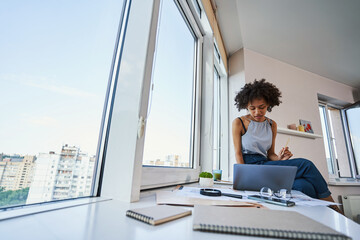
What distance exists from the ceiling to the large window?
0.83m

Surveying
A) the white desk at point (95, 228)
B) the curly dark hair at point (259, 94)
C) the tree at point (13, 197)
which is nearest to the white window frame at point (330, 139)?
the curly dark hair at point (259, 94)

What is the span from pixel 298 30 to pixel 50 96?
2757 millimetres

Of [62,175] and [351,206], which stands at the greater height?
[62,175]

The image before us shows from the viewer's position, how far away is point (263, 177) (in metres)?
0.77

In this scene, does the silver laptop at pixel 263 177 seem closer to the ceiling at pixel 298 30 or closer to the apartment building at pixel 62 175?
the apartment building at pixel 62 175

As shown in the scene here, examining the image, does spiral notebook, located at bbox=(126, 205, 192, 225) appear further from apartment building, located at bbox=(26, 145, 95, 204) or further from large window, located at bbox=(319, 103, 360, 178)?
large window, located at bbox=(319, 103, 360, 178)

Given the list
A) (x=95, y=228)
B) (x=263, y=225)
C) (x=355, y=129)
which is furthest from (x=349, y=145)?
(x=95, y=228)

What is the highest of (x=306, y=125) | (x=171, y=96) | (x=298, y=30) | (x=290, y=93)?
(x=298, y=30)

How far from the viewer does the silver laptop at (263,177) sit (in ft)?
2.39

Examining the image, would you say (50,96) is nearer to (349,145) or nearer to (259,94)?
(259,94)

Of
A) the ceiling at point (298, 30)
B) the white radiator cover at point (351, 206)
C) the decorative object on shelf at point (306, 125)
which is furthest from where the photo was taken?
the decorative object on shelf at point (306, 125)

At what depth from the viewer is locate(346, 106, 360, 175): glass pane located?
3140 mm

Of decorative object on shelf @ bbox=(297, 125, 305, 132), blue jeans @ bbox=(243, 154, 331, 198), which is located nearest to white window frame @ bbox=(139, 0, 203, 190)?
blue jeans @ bbox=(243, 154, 331, 198)

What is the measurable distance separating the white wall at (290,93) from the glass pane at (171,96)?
112 cm
